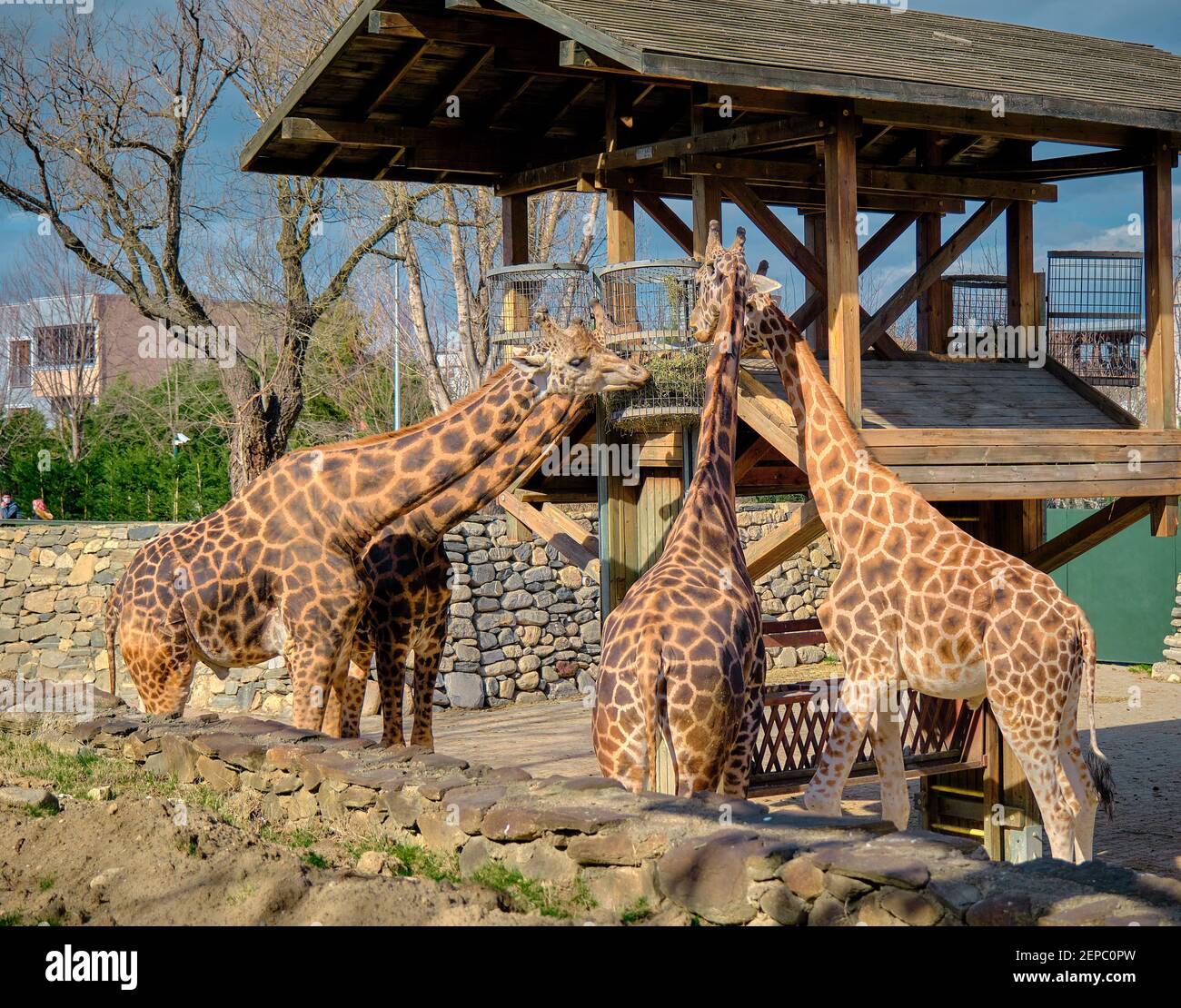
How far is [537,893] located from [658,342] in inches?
205

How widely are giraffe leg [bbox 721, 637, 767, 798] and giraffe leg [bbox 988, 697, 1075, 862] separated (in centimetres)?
138

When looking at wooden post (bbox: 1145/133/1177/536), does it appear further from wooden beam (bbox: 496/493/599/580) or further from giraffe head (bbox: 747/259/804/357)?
wooden beam (bbox: 496/493/599/580)

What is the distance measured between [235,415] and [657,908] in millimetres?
17589

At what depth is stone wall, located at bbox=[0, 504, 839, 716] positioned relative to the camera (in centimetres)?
1925

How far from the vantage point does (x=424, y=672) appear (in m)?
8.35

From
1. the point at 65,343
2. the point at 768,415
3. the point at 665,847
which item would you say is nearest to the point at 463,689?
the point at 768,415

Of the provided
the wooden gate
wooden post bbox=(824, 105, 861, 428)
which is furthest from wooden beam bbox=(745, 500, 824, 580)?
wooden post bbox=(824, 105, 861, 428)

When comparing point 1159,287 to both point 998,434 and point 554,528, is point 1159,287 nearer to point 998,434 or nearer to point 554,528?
point 998,434

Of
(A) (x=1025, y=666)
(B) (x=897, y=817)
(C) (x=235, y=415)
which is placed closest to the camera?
(A) (x=1025, y=666)

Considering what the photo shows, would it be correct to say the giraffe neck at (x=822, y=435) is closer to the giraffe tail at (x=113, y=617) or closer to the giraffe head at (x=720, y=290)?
the giraffe head at (x=720, y=290)

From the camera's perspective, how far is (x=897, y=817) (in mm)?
7828
